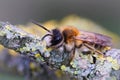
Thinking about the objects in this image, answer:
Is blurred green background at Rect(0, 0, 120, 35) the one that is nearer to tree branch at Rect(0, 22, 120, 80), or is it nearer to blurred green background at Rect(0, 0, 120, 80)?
blurred green background at Rect(0, 0, 120, 80)

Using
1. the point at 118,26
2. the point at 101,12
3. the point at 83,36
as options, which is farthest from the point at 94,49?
the point at 101,12

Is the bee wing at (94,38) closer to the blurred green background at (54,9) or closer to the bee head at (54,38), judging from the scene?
the bee head at (54,38)

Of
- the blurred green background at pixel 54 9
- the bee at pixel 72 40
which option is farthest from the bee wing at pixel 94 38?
the blurred green background at pixel 54 9

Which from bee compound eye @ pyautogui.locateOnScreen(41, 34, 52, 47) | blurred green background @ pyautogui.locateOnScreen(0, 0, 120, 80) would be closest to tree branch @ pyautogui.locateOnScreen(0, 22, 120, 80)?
bee compound eye @ pyautogui.locateOnScreen(41, 34, 52, 47)

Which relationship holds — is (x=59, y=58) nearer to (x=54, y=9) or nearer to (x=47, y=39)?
(x=47, y=39)

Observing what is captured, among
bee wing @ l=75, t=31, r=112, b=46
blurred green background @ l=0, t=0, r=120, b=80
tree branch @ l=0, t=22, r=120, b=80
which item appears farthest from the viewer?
blurred green background @ l=0, t=0, r=120, b=80

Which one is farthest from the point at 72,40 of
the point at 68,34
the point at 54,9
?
the point at 54,9

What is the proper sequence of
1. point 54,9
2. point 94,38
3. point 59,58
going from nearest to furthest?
point 59,58, point 94,38, point 54,9
